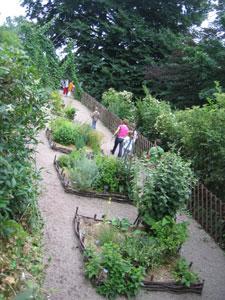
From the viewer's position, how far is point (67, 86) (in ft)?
106

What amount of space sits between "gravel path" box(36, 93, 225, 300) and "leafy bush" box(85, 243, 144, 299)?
18 centimetres

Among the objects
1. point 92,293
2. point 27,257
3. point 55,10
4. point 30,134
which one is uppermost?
point 55,10

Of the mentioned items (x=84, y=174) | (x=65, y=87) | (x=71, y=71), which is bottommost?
(x=84, y=174)

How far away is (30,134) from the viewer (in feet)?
19.2

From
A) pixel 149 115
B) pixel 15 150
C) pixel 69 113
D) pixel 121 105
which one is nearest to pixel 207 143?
pixel 149 115

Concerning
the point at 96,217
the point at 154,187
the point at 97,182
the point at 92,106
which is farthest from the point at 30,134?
the point at 92,106

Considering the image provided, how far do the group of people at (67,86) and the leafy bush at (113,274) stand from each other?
25.9 m

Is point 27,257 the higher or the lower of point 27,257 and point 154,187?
the lower

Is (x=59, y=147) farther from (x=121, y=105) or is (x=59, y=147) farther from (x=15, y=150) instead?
(x=121, y=105)

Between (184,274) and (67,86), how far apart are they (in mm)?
25984

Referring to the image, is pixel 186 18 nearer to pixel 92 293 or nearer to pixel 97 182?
pixel 97 182

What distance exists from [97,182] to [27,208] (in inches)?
191

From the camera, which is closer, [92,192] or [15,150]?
[15,150]

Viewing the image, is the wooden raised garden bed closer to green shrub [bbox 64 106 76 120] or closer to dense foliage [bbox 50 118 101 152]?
dense foliage [bbox 50 118 101 152]
